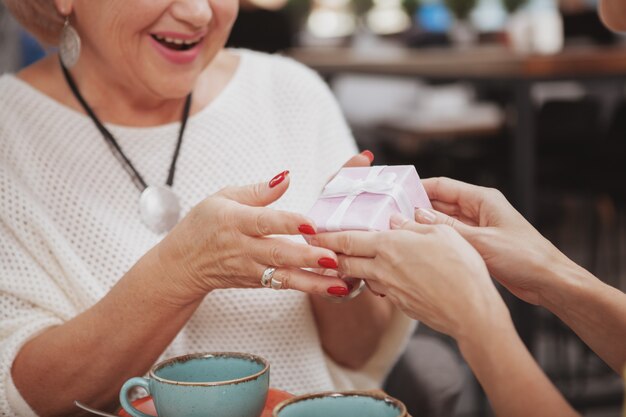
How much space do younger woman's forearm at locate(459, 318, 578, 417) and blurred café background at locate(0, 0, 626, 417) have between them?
0.50 m

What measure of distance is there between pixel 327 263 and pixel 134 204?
1.78ft

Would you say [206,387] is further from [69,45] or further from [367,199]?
[69,45]

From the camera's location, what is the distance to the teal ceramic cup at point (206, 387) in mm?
801

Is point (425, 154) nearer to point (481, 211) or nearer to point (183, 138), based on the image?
point (183, 138)

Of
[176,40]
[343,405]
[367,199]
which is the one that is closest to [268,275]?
[367,199]

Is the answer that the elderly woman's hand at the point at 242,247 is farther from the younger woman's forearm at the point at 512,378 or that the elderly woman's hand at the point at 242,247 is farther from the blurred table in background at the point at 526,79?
the blurred table in background at the point at 526,79

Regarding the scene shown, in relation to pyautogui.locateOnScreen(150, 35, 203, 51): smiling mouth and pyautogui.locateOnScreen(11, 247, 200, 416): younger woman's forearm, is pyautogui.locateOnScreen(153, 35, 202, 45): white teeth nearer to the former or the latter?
pyautogui.locateOnScreen(150, 35, 203, 51): smiling mouth

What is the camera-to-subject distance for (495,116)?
450cm

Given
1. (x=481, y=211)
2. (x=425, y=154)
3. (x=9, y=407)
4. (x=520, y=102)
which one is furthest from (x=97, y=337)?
(x=425, y=154)

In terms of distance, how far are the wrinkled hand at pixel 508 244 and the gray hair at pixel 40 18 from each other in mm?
833

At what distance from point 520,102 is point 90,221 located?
5.97 feet

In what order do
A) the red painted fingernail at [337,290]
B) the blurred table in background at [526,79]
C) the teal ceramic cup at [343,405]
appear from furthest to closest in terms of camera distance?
the blurred table in background at [526,79], the red painted fingernail at [337,290], the teal ceramic cup at [343,405]

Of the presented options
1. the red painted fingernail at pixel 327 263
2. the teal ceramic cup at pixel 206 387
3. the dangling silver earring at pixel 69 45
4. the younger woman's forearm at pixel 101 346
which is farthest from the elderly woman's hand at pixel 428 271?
the dangling silver earring at pixel 69 45

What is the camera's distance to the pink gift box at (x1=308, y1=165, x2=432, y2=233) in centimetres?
95
